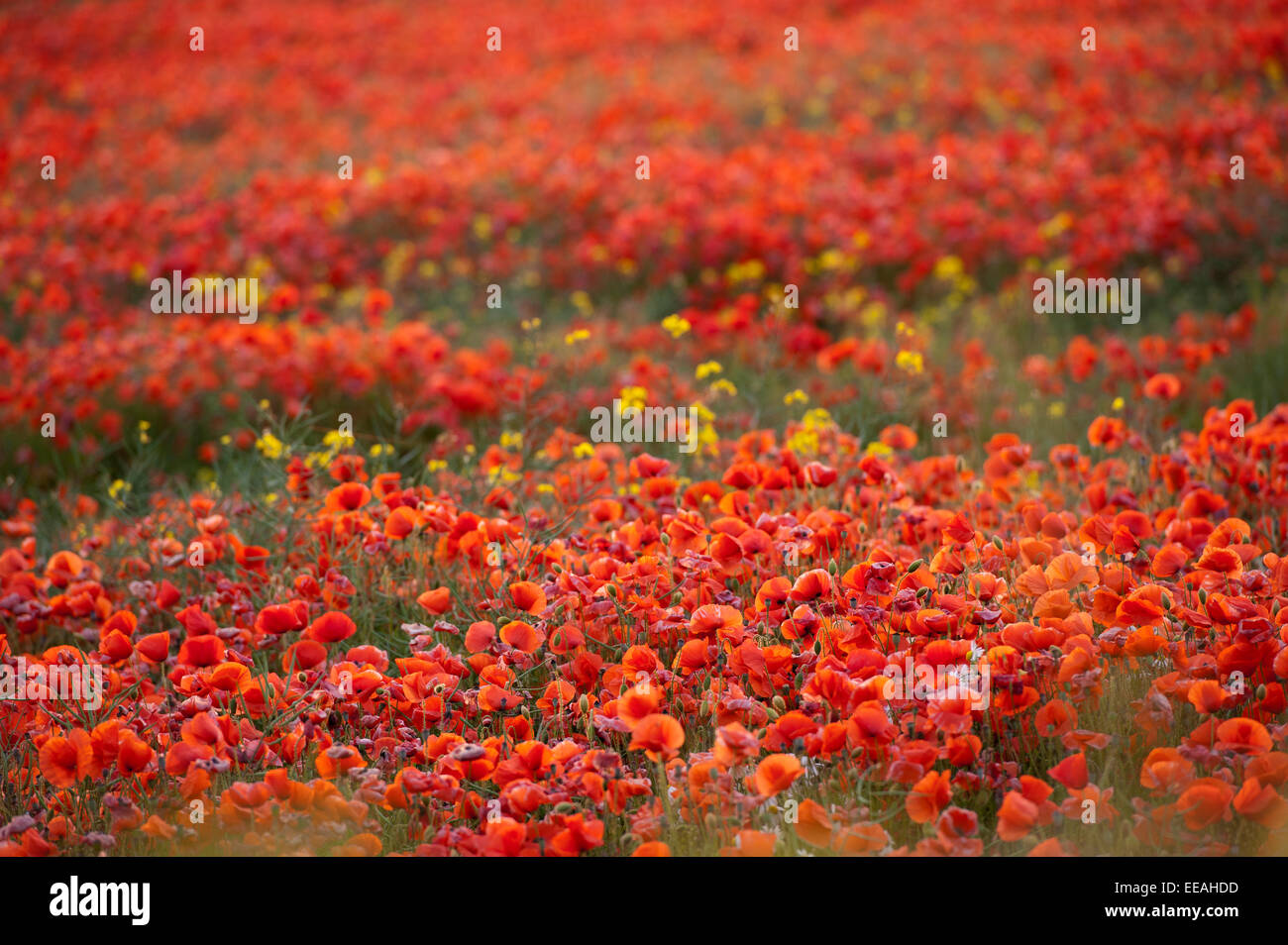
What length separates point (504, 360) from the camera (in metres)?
6.44

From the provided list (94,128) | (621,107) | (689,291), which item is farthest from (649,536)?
(94,128)

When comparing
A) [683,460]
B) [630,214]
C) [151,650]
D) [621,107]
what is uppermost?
[621,107]

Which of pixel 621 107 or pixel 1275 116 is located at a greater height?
pixel 621 107

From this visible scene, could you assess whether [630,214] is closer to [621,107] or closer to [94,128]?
[621,107]

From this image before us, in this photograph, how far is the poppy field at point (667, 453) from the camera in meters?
2.39

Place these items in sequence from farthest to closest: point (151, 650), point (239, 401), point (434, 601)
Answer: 1. point (239, 401)
2. point (434, 601)
3. point (151, 650)

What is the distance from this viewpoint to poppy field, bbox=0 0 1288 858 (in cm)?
239

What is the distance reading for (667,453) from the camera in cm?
473

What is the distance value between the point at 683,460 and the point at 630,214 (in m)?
4.17

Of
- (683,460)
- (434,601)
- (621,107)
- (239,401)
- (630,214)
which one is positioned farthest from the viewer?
(621,107)

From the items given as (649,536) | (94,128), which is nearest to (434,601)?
(649,536)
